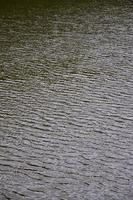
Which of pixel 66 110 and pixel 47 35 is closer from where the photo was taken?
pixel 66 110

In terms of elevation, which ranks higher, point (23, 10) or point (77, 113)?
point (23, 10)

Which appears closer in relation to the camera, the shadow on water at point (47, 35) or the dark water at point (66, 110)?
the dark water at point (66, 110)

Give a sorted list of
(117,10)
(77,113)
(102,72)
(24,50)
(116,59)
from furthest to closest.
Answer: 1. (117,10)
2. (24,50)
3. (116,59)
4. (102,72)
5. (77,113)

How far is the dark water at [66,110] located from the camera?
0.82 metres

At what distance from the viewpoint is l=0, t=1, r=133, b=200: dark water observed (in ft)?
2.71

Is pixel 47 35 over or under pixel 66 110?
over

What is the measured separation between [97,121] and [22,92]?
35cm

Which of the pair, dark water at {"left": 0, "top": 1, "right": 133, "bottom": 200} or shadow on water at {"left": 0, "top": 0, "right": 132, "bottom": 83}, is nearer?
dark water at {"left": 0, "top": 1, "right": 133, "bottom": 200}

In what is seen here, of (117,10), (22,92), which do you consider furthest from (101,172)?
(117,10)

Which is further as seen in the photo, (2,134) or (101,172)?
(2,134)

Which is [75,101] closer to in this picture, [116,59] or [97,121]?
[97,121]

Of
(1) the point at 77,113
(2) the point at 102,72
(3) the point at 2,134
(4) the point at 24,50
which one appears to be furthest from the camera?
(4) the point at 24,50

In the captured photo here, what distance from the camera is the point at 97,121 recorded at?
110cm

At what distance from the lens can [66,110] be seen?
3.89 ft
